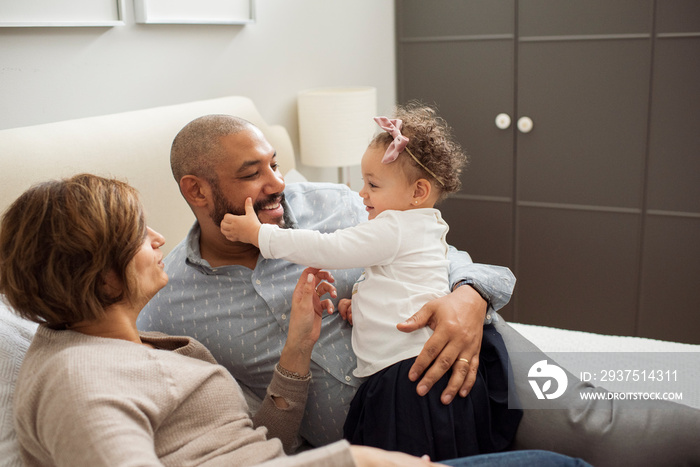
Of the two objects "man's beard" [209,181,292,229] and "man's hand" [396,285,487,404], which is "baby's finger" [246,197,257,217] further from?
"man's hand" [396,285,487,404]

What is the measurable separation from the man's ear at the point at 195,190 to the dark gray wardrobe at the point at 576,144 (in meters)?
1.96

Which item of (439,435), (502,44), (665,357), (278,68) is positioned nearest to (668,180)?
(502,44)

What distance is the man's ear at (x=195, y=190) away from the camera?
152 centimetres

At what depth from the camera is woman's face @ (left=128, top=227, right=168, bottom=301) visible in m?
1.08

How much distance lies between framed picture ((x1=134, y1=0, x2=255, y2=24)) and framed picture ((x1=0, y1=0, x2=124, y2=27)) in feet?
0.31

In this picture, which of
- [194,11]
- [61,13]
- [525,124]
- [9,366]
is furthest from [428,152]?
[525,124]

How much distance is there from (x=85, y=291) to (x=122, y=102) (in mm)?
1057

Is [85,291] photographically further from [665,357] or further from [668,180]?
[668,180]

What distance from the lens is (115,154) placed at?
1.62 metres

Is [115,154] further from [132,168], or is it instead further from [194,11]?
[194,11]

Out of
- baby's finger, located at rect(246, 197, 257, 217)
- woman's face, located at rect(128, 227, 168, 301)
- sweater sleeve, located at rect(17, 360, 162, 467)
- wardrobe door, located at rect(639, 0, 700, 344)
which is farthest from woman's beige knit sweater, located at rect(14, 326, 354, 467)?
wardrobe door, located at rect(639, 0, 700, 344)

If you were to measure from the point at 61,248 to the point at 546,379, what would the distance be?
94cm

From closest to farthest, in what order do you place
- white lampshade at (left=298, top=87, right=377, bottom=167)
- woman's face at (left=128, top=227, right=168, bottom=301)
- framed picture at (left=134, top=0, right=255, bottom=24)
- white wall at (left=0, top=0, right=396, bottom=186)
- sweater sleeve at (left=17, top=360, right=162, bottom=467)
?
sweater sleeve at (left=17, top=360, right=162, bottom=467) < woman's face at (left=128, top=227, right=168, bottom=301) < white wall at (left=0, top=0, right=396, bottom=186) < framed picture at (left=134, top=0, right=255, bottom=24) < white lampshade at (left=298, top=87, right=377, bottom=167)

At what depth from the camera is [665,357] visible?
5.76 ft
